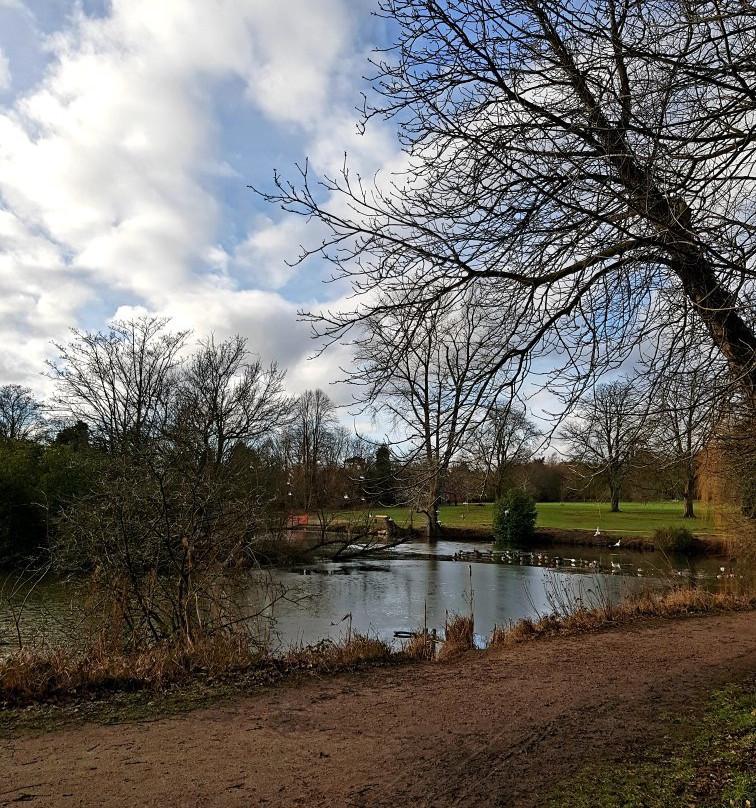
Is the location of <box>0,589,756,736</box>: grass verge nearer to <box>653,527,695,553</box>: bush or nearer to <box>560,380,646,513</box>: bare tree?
<box>560,380,646,513</box>: bare tree

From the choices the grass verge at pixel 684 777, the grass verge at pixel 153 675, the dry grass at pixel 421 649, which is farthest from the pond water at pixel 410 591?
the grass verge at pixel 684 777

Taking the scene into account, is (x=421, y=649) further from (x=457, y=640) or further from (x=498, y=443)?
(x=498, y=443)

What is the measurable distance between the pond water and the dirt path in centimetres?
202

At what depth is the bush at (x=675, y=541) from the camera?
24906 millimetres

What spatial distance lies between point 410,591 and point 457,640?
26.9 feet

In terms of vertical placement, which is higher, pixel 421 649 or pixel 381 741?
pixel 381 741

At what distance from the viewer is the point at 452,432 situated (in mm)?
4398

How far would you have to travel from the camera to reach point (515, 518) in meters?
29.6

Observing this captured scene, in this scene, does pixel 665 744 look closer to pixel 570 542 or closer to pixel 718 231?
pixel 718 231

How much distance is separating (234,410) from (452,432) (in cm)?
1966

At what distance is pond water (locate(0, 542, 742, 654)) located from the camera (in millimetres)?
9461

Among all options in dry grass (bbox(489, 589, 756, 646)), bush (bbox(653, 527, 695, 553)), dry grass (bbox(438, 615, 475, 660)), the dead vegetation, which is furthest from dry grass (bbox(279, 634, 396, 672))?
bush (bbox(653, 527, 695, 553))

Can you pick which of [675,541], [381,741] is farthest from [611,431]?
[675,541]

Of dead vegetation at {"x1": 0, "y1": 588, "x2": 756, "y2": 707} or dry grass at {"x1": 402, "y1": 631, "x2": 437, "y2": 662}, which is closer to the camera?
dead vegetation at {"x1": 0, "y1": 588, "x2": 756, "y2": 707}
